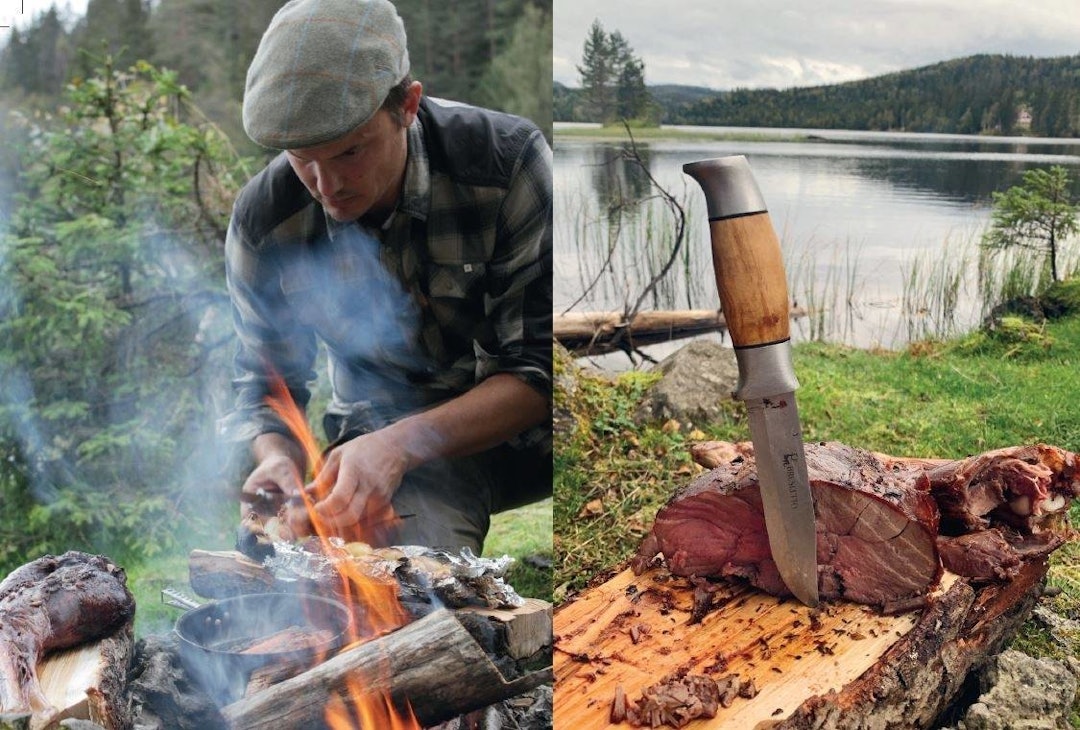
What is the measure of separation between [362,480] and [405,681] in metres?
0.35

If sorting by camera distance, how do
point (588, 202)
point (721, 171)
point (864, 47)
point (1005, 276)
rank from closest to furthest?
point (721, 171)
point (1005, 276)
point (864, 47)
point (588, 202)

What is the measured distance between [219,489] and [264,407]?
0.50 feet

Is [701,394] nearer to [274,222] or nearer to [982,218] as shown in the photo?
[982,218]

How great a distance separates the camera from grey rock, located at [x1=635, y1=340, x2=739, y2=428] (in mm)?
4895

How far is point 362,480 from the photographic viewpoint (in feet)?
6.08

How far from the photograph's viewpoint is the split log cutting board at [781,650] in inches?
102

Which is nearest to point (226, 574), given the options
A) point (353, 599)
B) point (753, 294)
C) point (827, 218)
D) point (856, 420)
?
point (353, 599)

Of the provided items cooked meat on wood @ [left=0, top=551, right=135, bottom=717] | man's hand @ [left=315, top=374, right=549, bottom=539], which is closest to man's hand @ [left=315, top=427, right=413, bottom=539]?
man's hand @ [left=315, top=374, right=549, bottom=539]

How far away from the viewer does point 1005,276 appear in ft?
14.5

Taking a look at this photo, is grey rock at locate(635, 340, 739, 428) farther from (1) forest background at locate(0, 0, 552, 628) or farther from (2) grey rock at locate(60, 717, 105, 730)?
(2) grey rock at locate(60, 717, 105, 730)

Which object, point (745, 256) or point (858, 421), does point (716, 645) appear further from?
point (858, 421)

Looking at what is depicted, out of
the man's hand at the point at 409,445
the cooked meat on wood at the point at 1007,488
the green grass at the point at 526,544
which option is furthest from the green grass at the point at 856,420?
the man's hand at the point at 409,445

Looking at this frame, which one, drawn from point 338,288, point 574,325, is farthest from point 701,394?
point 338,288

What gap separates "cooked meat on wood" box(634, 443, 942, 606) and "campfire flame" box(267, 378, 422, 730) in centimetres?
146
